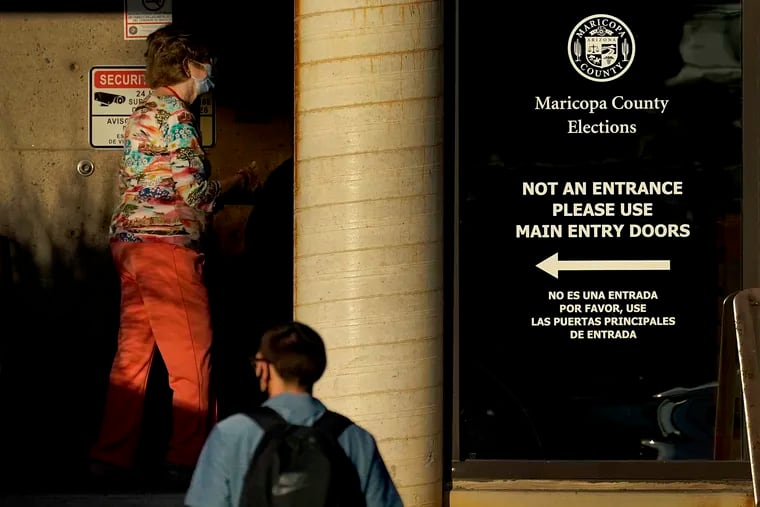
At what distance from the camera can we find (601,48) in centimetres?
696

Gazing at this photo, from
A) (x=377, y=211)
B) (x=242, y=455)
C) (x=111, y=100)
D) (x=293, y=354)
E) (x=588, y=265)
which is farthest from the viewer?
(x=111, y=100)

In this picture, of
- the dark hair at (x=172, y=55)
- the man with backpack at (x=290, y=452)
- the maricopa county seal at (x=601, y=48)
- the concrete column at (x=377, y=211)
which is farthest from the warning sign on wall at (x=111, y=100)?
the man with backpack at (x=290, y=452)

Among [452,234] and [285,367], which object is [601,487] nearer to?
[452,234]

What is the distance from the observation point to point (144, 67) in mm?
8031

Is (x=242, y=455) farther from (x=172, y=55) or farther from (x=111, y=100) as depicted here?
(x=111, y=100)

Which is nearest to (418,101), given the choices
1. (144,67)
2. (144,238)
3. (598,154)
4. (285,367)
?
(598,154)

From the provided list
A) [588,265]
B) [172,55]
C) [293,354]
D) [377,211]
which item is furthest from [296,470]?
[172,55]

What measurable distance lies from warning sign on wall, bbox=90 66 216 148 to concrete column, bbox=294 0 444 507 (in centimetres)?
160

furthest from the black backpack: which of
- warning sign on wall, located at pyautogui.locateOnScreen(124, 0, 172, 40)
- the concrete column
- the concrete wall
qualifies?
warning sign on wall, located at pyautogui.locateOnScreen(124, 0, 172, 40)

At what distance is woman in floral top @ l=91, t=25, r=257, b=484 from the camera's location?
7094 mm

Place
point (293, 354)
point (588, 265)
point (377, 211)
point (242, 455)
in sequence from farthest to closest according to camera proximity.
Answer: point (588, 265)
point (377, 211)
point (293, 354)
point (242, 455)

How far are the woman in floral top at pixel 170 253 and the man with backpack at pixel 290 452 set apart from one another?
9.65 ft

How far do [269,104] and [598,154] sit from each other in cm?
Answer: 193

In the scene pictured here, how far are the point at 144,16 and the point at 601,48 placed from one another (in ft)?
7.80
